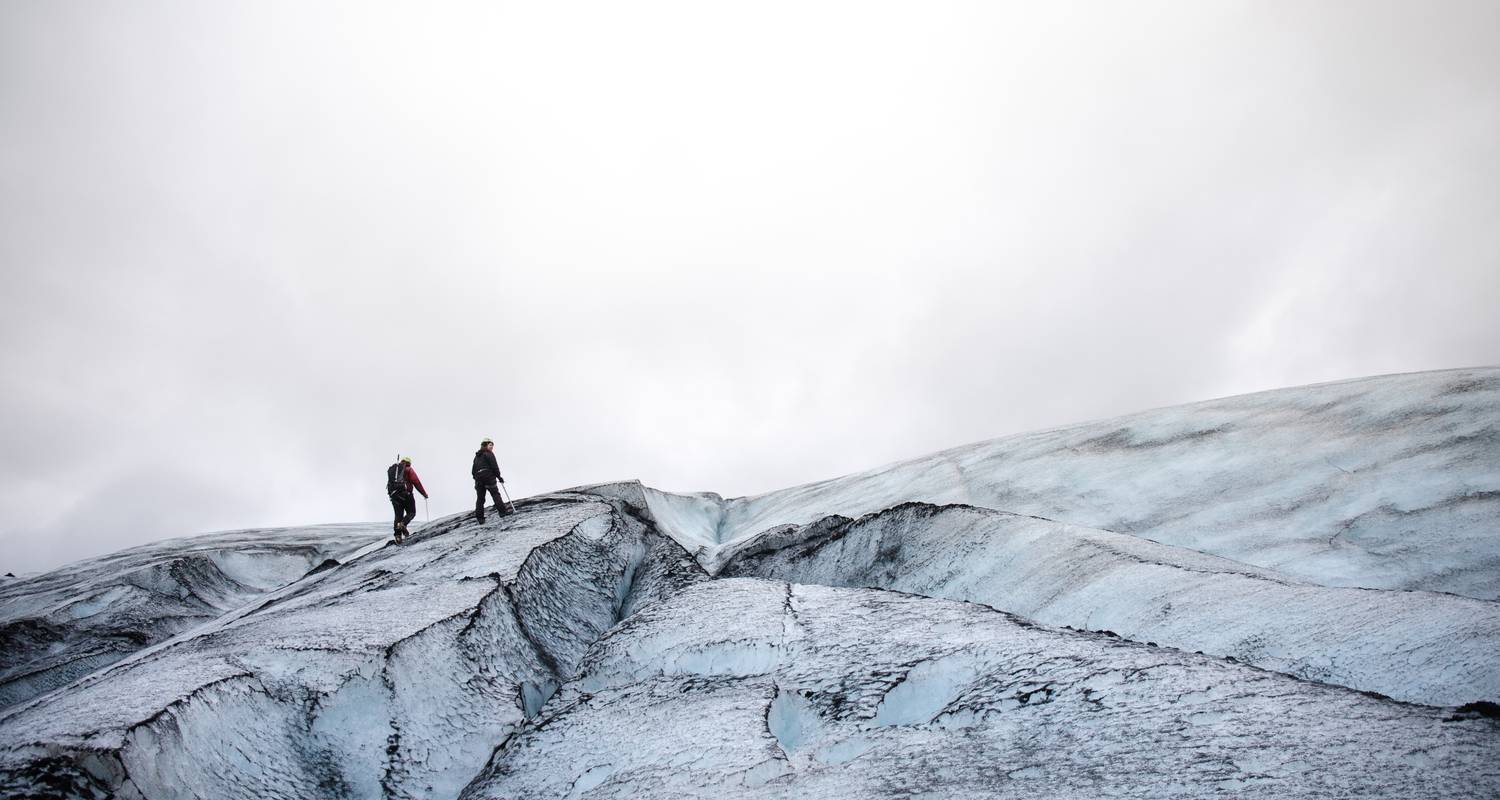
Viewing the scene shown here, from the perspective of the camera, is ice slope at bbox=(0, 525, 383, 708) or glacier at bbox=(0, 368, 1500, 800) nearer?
glacier at bbox=(0, 368, 1500, 800)

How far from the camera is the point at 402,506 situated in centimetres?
1269

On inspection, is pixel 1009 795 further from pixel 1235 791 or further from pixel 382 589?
pixel 382 589

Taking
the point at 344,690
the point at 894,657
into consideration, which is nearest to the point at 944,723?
the point at 894,657

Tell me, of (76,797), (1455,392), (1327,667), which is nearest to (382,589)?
(76,797)

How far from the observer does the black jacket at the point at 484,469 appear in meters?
11.5

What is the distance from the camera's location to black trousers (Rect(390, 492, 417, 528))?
41.1ft

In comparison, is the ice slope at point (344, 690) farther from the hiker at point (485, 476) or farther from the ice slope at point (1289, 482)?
the ice slope at point (1289, 482)

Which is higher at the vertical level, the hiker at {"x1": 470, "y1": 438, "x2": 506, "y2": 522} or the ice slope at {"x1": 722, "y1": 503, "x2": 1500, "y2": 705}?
the hiker at {"x1": 470, "y1": 438, "x2": 506, "y2": 522}

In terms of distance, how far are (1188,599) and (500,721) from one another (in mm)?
5527

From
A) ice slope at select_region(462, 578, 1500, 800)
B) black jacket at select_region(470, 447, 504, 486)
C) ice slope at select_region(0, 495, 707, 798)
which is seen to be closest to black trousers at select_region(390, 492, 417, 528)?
black jacket at select_region(470, 447, 504, 486)

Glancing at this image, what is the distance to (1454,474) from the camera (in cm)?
898

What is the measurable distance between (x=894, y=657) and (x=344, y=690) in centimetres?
405

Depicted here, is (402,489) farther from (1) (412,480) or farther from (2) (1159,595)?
(2) (1159,595)

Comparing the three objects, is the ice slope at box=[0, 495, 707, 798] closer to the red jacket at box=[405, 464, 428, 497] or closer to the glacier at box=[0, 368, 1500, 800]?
the glacier at box=[0, 368, 1500, 800]
